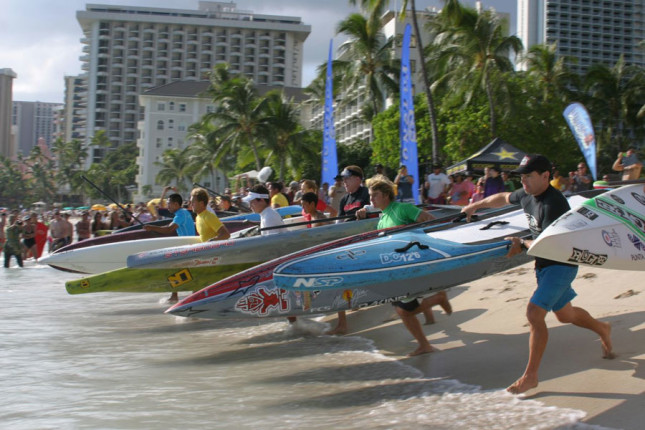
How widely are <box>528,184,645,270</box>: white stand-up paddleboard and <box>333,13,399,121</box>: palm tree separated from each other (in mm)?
29736

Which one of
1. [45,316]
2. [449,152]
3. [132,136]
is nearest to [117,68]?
[132,136]

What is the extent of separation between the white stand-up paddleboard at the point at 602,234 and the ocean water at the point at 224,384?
3.73ft

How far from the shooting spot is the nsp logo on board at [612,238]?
5.11 meters

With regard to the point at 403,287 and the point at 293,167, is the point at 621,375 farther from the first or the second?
the point at 293,167

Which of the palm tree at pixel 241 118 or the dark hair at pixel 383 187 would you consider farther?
the palm tree at pixel 241 118

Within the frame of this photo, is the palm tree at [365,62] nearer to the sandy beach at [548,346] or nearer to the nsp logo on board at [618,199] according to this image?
the sandy beach at [548,346]

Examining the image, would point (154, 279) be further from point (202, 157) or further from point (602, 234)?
point (202, 157)

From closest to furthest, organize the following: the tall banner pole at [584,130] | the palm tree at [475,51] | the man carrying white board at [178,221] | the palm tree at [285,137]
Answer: the tall banner pole at [584,130] < the man carrying white board at [178,221] < the palm tree at [475,51] < the palm tree at [285,137]

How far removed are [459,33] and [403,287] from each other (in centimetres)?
2547

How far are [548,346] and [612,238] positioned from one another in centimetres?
137

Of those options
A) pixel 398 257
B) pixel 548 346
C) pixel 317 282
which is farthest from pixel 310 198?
pixel 548 346

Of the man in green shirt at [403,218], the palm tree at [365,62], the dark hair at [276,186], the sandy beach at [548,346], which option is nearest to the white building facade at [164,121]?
the palm tree at [365,62]

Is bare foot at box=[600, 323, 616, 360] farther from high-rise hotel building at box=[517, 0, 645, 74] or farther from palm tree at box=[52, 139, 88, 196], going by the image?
palm tree at box=[52, 139, 88, 196]

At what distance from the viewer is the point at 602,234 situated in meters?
5.09
